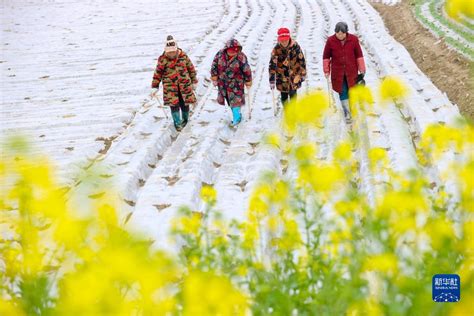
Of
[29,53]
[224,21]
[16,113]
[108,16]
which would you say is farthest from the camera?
[108,16]

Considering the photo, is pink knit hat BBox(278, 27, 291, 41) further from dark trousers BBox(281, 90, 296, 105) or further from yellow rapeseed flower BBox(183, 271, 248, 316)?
yellow rapeseed flower BBox(183, 271, 248, 316)

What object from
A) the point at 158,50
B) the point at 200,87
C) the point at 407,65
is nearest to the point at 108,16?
the point at 158,50

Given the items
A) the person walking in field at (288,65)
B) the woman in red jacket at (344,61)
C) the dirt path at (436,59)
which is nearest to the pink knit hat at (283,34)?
the person walking in field at (288,65)

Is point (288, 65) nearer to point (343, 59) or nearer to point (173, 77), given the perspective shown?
point (343, 59)

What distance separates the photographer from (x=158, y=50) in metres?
13.2

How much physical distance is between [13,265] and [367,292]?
5.14 feet

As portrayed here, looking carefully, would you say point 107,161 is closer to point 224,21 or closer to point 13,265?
point 13,265

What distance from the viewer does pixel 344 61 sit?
292 inches

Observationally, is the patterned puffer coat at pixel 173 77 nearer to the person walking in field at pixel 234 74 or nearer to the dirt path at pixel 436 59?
the person walking in field at pixel 234 74

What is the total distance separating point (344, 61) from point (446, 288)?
5.43 metres

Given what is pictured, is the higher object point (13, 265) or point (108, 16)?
point (13, 265)

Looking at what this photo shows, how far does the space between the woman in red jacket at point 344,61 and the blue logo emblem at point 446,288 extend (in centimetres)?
530

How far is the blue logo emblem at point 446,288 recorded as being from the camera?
7.36 feet

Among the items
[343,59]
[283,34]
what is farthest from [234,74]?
[343,59]
